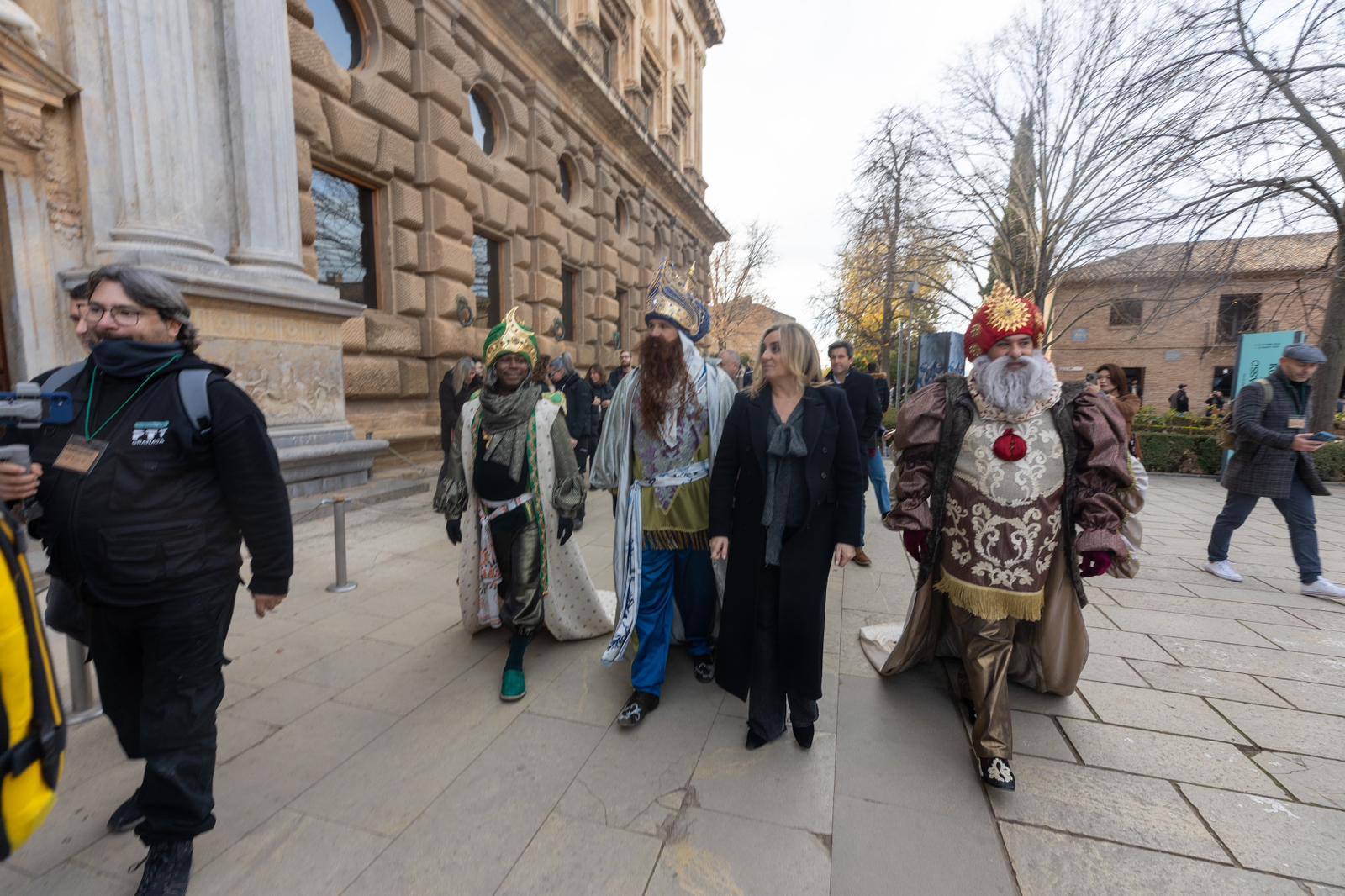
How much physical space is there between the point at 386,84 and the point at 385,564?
7.34 m

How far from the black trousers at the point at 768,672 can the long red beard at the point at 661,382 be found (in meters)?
0.94

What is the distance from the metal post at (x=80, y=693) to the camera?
8.70ft

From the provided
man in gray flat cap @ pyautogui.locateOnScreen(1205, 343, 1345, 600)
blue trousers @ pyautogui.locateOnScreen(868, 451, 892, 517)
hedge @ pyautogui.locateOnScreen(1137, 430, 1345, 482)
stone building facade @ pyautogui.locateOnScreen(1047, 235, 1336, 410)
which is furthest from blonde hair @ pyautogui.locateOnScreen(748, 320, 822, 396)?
stone building facade @ pyautogui.locateOnScreen(1047, 235, 1336, 410)

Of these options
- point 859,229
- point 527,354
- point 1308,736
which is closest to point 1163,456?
point 859,229

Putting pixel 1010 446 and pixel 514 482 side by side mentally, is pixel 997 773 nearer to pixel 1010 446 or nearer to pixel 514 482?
pixel 1010 446

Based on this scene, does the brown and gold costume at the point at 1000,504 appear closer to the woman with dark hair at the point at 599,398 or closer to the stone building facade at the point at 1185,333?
the woman with dark hair at the point at 599,398

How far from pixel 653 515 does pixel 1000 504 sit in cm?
157

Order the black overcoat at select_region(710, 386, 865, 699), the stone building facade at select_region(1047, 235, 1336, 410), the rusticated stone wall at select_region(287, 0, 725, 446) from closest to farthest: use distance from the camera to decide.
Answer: the black overcoat at select_region(710, 386, 865, 699) < the rusticated stone wall at select_region(287, 0, 725, 446) < the stone building facade at select_region(1047, 235, 1336, 410)

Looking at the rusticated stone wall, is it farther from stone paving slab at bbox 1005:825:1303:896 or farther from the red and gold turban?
stone paving slab at bbox 1005:825:1303:896

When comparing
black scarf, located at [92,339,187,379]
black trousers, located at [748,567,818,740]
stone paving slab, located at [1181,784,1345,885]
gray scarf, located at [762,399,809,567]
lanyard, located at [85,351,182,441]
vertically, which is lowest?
stone paving slab, located at [1181,784,1345,885]

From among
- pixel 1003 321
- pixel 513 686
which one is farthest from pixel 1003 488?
pixel 513 686

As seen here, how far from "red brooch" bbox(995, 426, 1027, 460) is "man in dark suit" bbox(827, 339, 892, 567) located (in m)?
2.72

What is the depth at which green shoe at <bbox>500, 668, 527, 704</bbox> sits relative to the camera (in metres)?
3.00

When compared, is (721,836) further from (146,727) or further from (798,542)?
(146,727)
